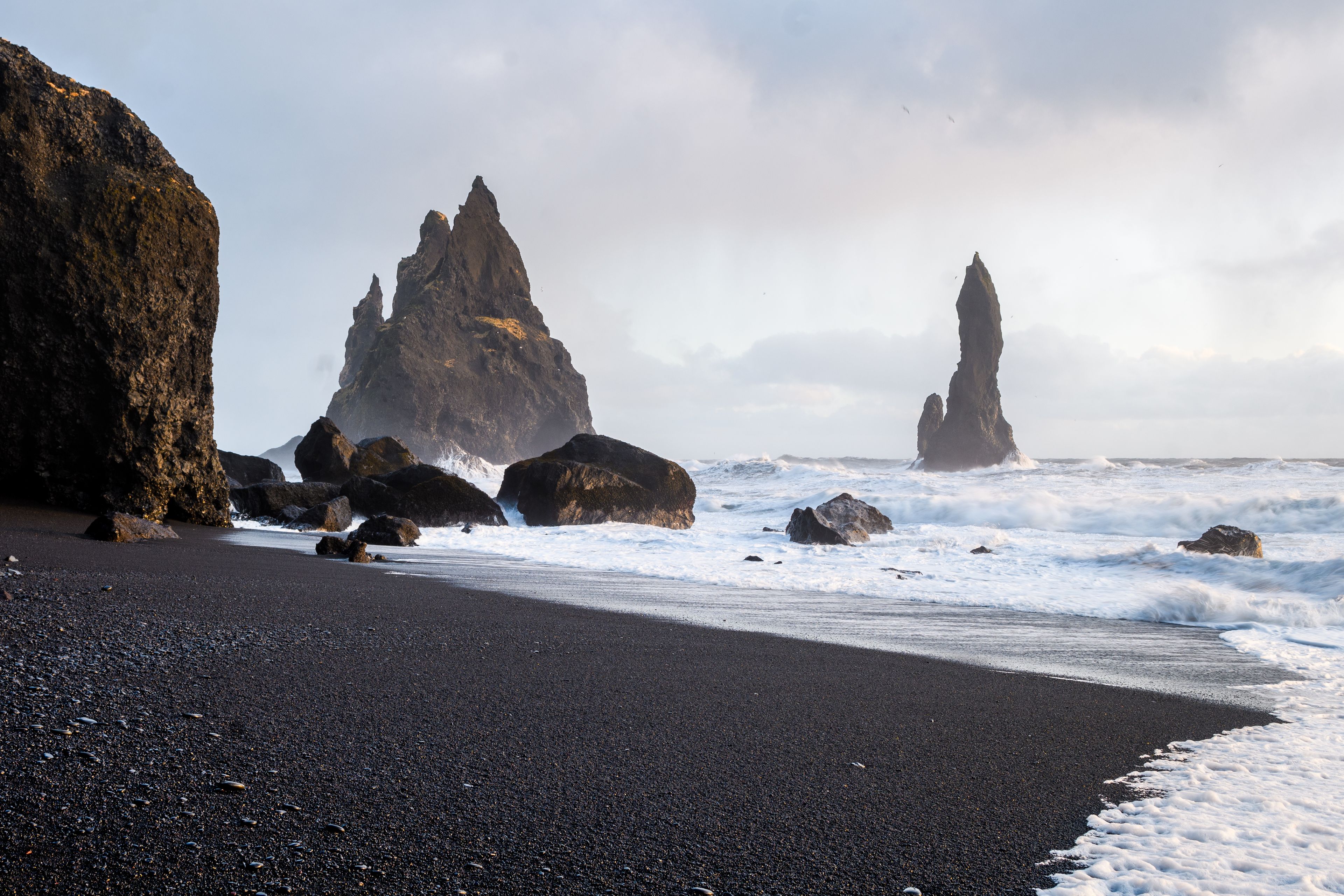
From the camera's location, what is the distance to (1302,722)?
351 centimetres

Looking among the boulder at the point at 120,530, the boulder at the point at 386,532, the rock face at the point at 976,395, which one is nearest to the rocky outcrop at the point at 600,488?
the boulder at the point at 386,532

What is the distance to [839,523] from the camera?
1559cm

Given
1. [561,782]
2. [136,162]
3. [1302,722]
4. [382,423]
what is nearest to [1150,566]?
[1302,722]

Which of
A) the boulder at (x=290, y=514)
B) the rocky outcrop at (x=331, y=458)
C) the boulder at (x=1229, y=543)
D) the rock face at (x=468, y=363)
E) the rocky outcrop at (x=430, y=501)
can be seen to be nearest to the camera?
the boulder at (x=1229, y=543)

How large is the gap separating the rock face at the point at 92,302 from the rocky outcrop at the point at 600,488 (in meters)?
7.53

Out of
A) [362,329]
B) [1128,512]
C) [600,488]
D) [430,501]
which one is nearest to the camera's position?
[430,501]

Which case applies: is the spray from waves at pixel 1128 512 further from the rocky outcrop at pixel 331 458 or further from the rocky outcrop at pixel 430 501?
the rocky outcrop at pixel 331 458

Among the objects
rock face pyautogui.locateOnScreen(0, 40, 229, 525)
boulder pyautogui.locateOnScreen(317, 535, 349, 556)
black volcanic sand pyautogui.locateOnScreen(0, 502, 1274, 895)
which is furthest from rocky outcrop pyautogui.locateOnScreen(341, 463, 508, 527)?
black volcanic sand pyautogui.locateOnScreen(0, 502, 1274, 895)

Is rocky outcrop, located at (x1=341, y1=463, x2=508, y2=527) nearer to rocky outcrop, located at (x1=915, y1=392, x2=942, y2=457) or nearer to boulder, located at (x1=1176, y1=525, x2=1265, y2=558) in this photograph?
boulder, located at (x1=1176, y1=525, x2=1265, y2=558)

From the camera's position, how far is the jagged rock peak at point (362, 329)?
9600cm

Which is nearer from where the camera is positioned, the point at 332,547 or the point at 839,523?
the point at 332,547

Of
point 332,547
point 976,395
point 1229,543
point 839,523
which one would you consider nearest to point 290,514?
point 332,547

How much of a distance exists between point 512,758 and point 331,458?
17.6m

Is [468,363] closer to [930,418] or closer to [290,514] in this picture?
[930,418]
